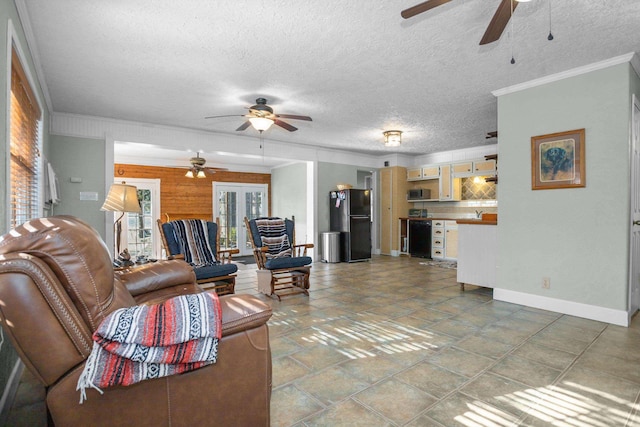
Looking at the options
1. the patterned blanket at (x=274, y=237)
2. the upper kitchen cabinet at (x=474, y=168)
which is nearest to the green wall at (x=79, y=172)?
the patterned blanket at (x=274, y=237)

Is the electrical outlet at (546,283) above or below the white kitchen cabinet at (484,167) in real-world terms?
below

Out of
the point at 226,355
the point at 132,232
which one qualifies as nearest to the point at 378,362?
the point at 226,355

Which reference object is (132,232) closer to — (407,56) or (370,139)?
(370,139)

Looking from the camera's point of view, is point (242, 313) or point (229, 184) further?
point (229, 184)

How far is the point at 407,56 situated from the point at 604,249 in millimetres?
2586

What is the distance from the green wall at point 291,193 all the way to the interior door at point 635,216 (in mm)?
5789

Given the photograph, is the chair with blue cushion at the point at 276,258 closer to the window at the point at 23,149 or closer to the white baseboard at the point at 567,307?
the window at the point at 23,149

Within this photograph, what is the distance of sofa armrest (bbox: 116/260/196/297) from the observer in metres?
2.11

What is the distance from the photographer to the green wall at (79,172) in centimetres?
471

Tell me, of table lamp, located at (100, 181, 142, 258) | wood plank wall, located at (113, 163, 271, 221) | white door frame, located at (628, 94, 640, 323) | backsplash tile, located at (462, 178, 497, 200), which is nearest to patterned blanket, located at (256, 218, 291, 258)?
table lamp, located at (100, 181, 142, 258)

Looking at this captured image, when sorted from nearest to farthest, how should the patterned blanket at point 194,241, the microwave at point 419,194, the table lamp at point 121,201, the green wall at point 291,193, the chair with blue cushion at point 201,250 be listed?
the table lamp at point 121,201 → the chair with blue cushion at point 201,250 → the patterned blanket at point 194,241 → the microwave at point 419,194 → the green wall at point 291,193

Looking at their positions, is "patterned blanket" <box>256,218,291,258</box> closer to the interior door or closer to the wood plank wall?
the interior door

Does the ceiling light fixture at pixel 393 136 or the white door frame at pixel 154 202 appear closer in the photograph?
the ceiling light fixture at pixel 393 136

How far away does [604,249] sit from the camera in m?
3.13
